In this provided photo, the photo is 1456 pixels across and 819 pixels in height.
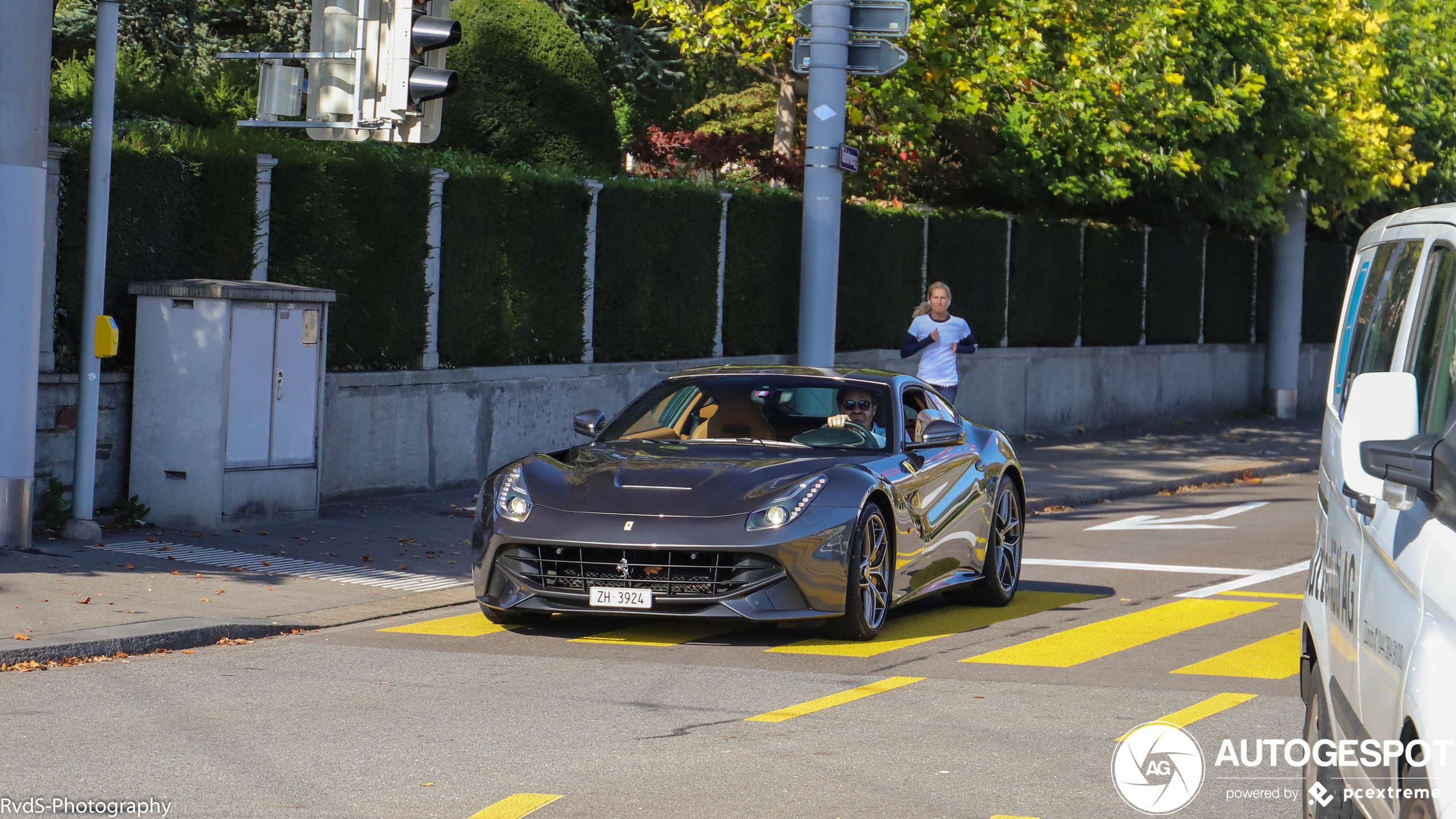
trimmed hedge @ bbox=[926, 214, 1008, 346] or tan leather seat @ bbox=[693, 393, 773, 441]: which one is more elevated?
trimmed hedge @ bbox=[926, 214, 1008, 346]

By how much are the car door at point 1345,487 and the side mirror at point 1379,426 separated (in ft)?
1.07

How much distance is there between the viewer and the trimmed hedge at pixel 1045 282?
26.5m

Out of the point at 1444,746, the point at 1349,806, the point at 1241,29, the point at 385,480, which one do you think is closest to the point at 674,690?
the point at 1349,806

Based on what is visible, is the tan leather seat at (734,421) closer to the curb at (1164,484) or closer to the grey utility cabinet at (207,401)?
the grey utility cabinet at (207,401)

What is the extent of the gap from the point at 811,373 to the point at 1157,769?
4.52 meters

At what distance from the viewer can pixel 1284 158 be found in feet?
91.0

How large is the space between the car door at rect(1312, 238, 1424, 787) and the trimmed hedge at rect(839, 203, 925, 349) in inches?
640

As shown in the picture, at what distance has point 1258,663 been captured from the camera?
9164mm

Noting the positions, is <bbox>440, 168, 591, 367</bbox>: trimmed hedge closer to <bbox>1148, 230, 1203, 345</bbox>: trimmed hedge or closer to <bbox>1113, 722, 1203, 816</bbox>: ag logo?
<bbox>1113, 722, 1203, 816</bbox>: ag logo

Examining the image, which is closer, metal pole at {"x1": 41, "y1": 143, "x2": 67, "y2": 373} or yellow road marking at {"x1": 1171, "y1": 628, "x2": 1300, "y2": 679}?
yellow road marking at {"x1": 1171, "y1": 628, "x2": 1300, "y2": 679}

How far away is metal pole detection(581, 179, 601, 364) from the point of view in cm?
1778

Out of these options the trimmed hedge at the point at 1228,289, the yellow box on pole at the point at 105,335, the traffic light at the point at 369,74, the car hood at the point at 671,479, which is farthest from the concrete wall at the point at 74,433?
the trimmed hedge at the point at 1228,289

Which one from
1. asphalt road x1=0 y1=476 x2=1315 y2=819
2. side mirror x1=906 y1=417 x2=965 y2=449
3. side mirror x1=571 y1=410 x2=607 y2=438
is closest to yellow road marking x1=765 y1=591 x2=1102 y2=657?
asphalt road x1=0 y1=476 x2=1315 y2=819

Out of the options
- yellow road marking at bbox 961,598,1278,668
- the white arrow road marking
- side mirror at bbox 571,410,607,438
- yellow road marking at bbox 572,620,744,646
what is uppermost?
side mirror at bbox 571,410,607,438
